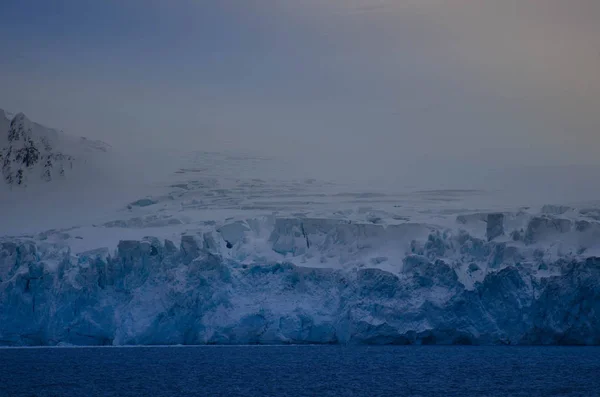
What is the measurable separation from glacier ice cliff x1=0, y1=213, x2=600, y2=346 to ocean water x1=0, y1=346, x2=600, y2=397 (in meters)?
1.01

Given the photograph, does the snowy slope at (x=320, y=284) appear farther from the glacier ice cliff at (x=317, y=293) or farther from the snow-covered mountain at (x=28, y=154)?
the snow-covered mountain at (x=28, y=154)

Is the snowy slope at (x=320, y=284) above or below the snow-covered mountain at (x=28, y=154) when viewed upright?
below

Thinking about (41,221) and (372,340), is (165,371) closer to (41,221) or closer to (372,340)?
(372,340)

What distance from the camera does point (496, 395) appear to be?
2202cm

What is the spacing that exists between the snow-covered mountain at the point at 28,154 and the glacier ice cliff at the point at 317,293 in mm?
17526

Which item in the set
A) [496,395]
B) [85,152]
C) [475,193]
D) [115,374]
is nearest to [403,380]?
[496,395]

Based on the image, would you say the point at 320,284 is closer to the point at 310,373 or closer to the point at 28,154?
the point at 310,373

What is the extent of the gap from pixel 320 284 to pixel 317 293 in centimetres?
35

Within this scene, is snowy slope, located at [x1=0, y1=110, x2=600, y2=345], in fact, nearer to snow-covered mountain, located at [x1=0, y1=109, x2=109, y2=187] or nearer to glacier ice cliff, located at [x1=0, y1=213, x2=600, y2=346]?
glacier ice cliff, located at [x1=0, y1=213, x2=600, y2=346]

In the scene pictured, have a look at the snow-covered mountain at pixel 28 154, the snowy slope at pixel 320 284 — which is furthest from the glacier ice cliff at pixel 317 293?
the snow-covered mountain at pixel 28 154

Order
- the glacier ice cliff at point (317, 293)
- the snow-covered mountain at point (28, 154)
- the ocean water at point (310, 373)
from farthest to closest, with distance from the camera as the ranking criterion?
1. the snow-covered mountain at point (28, 154)
2. the glacier ice cliff at point (317, 293)
3. the ocean water at point (310, 373)

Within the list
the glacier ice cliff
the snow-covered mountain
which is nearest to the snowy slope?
the glacier ice cliff

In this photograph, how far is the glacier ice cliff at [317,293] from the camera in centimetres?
2886

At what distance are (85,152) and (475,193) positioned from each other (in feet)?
75.9
